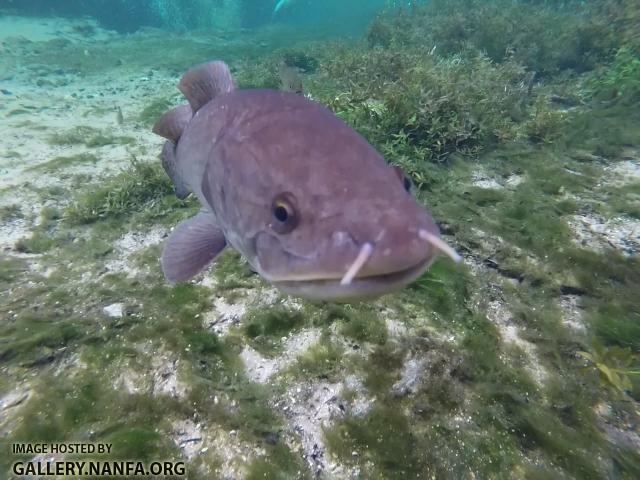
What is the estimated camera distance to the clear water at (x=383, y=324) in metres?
2.66

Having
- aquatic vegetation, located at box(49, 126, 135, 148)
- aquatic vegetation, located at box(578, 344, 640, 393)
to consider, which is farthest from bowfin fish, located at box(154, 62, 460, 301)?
aquatic vegetation, located at box(49, 126, 135, 148)

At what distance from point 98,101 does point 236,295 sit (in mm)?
12843

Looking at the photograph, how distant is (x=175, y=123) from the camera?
3102 mm

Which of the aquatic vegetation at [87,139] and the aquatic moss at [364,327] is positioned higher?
the aquatic moss at [364,327]

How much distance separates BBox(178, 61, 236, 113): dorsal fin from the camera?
283cm

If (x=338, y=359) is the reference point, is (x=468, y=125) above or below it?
above

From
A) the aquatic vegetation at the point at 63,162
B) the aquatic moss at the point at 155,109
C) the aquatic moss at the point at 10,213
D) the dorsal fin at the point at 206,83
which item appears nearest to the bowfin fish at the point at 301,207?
the dorsal fin at the point at 206,83

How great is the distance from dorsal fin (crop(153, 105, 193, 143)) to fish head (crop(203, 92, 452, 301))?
1263 mm

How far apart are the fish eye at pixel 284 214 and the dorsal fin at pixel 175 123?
1860mm

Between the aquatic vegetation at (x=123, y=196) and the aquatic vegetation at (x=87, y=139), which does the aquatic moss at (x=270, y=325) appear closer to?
the aquatic vegetation at (x=123, y=196)

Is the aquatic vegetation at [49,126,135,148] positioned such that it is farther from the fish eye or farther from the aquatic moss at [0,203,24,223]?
the fish eye

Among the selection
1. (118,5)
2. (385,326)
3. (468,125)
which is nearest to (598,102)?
(468,125)

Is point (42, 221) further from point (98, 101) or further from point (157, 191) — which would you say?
point (98, 101)

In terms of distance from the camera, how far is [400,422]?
2.79 m
